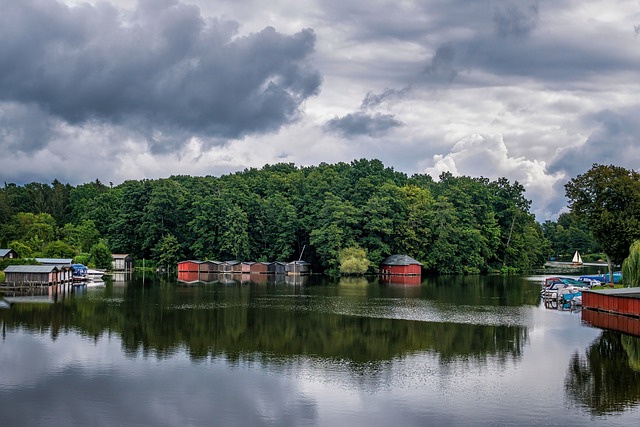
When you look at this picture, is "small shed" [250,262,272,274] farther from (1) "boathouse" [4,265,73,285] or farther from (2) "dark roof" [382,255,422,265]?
(1) "boathouse" [4,265,73,285]

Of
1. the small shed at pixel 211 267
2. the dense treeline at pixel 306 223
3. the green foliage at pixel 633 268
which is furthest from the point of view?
the small shed at pixel 211 267

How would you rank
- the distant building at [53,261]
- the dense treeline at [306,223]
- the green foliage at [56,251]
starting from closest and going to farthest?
the distant building at [53,261], the green foliage at [56,251], the dense treeline at [306,223]

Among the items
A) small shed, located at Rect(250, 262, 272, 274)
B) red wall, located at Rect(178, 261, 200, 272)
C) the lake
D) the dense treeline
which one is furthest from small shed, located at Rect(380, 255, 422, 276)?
the lake

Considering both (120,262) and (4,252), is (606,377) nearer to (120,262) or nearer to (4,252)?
(4,252)

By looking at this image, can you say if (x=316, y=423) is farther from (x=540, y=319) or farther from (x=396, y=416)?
(x=540, y=319)

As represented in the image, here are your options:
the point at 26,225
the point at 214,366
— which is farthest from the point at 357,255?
the point at 214,366

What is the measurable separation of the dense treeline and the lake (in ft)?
158

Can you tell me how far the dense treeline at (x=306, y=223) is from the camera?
9769 cm

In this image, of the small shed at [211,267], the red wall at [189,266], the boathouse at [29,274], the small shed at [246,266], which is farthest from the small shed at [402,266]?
the boathouse at [29,274]

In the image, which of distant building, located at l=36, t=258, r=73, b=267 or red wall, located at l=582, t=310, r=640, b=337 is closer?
red wall, located at l=582, t=310, r=640, b=337

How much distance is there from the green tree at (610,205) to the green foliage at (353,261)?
1405 inches

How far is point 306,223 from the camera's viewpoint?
346ft

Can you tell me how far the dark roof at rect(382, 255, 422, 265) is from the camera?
95812 millimetres

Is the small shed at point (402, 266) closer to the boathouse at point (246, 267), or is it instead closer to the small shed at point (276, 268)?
the small shed at point (276, 268)
